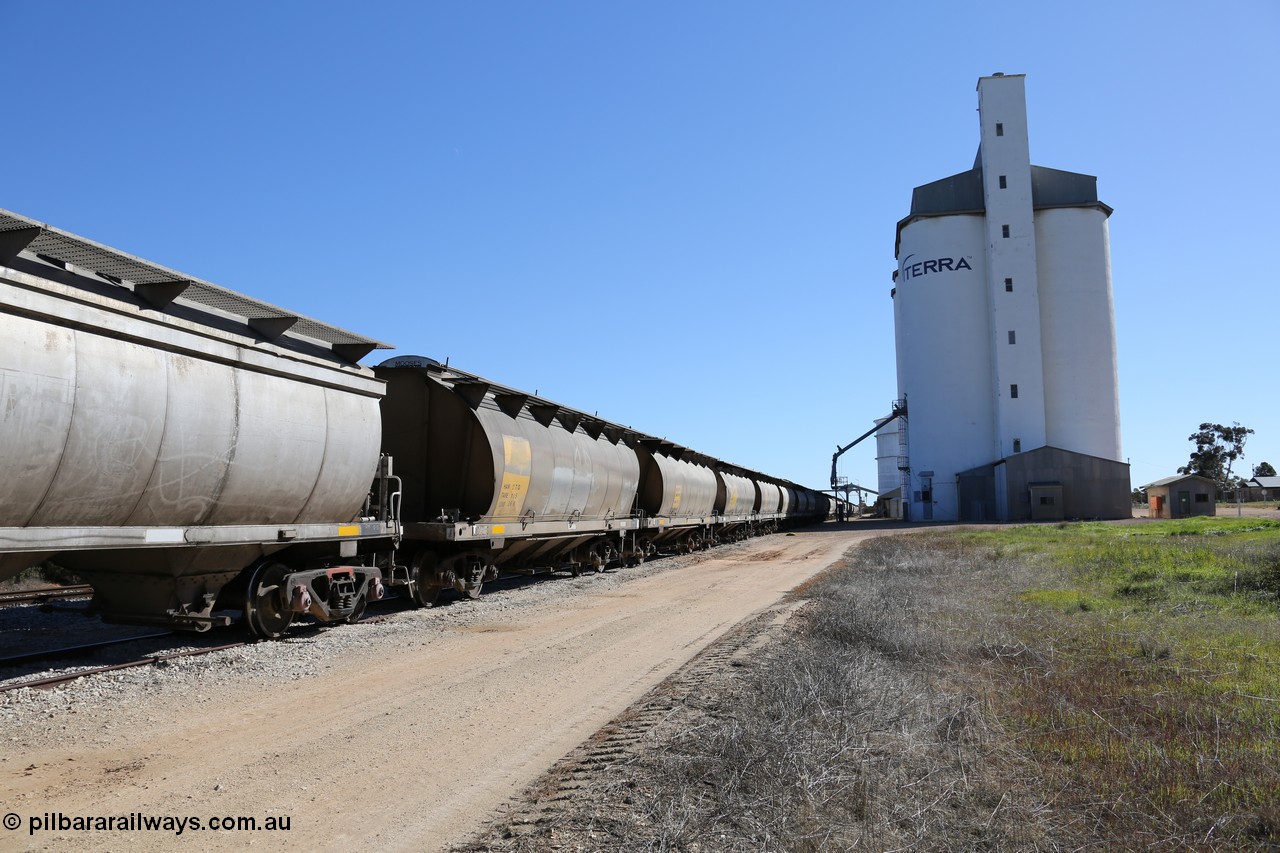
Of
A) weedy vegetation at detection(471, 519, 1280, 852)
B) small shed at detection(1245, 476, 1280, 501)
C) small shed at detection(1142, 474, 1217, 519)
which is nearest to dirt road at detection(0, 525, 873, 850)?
weedy vegetation at detection(471, 519, 1280, 852)

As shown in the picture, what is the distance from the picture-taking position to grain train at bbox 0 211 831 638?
7.25m

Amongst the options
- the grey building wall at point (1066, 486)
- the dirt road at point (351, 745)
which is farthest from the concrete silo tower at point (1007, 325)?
the dirt road at point (351, 745)

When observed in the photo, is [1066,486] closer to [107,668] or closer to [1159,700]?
[1159,700]

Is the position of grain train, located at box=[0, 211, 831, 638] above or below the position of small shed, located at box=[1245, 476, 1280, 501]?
below

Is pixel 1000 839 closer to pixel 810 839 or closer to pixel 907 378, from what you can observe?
pixel 810 839

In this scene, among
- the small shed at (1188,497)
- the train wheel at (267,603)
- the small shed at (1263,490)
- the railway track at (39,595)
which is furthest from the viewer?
the small shed at (1263,490)

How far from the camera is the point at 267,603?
10.8 m

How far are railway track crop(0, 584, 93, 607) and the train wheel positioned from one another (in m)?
5.90

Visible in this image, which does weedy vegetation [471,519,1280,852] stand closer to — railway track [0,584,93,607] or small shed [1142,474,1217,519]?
railway track [0,584,93,607]

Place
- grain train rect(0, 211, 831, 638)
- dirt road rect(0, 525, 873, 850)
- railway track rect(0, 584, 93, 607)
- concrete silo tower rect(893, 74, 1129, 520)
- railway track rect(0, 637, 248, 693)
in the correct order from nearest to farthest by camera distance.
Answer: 1. dirt road rect(0, 525, 873, 850)
2. grain train rect(0, 211, 831, 638)
3. railway track rect(0, 637, 248, 693)
4. railway track rect(0, 584, 93, 607)
5. concrete silo tower rect(893, 74, 1129, 520)

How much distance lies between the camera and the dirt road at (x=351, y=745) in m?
5.11

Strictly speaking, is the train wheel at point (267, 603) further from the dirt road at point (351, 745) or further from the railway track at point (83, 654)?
the dirt road at point (351, 745)

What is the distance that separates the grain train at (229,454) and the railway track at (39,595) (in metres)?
5.39

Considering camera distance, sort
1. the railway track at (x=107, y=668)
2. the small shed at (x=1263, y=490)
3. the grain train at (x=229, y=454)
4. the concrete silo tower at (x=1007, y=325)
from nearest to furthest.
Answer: the grain train at (x=229, y=454)
the railway track at (x=107, y=668)
the concrete silo tower at (x=1007, y=325)
the small shed at (x=1263, y=490)
